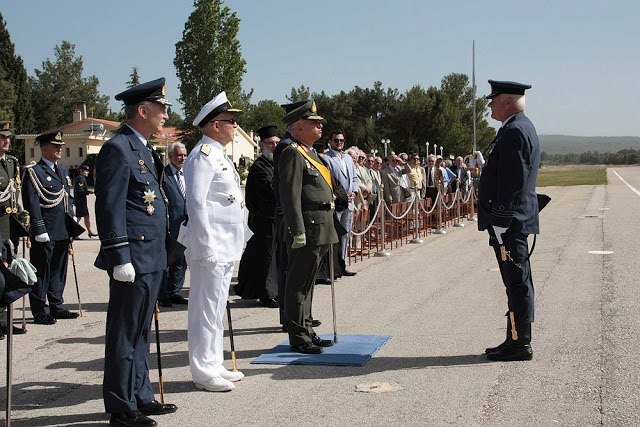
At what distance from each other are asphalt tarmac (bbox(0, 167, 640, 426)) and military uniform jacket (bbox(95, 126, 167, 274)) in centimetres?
119

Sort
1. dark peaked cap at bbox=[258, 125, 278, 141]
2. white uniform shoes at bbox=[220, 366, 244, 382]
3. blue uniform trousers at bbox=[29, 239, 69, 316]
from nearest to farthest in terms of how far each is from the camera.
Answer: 1. white uniform shoes at bbox=[220, 366, 244, 382]
2. blue uniform trousers at bbox=[29, 239, 69, 316]
3. dark peaked cap at bbox=[258, 125, 278, 141]

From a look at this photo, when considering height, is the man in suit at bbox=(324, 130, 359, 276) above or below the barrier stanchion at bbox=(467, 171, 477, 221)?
above

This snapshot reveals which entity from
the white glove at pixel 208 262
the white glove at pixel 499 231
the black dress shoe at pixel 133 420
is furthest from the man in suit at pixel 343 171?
the black dress shoe at pixel 133 420

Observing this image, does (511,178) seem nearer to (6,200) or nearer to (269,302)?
(269,302)

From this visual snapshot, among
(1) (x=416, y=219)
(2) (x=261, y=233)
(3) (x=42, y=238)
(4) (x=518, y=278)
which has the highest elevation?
(3) (x=42, y=238)

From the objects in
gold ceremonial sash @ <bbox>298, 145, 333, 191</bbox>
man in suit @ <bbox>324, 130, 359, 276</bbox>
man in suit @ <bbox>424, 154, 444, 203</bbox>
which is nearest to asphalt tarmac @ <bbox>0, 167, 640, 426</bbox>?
man in suit @ <bbox>324, 130, 359, 276</bbox>

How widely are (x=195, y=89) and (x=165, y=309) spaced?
55081 mm

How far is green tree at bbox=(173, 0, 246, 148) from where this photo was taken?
205 feet

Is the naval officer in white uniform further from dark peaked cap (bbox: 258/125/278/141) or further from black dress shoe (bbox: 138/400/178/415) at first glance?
dark peaked cap (bbox: 258/125/278/141)

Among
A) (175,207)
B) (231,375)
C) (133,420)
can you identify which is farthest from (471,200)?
(133,420)

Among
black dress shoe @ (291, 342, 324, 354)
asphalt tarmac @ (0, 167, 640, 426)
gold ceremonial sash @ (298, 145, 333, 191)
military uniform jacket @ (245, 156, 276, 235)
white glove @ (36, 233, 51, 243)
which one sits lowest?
asphalt tarmac @ (0, 167, 640, 426)

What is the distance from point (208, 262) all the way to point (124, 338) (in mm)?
964

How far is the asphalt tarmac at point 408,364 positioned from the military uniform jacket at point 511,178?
127 cm

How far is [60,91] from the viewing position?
340ft
